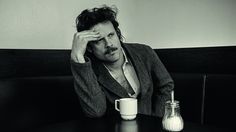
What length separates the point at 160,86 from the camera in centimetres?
146

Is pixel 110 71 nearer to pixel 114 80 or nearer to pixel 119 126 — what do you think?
pixel 114 80

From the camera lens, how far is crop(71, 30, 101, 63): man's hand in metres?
1.28

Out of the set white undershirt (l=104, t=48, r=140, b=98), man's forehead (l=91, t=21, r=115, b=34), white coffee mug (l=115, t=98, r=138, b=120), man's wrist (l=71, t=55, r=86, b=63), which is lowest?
white coffee mug (l=115, t=98, r=138, b=120)

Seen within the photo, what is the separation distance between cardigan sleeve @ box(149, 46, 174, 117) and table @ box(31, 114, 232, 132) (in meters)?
0.35

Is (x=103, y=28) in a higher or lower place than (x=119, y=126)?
higher

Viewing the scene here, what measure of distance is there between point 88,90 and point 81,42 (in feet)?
0.76

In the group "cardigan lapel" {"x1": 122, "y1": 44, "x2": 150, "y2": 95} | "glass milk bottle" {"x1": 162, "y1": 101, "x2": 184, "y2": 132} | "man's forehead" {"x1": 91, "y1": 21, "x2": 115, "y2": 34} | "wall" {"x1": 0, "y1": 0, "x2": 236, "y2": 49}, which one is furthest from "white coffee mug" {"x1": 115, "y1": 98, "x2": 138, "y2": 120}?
"wall" {"x1": 0, "y1": 0, "x2": 236, "y2": 49}

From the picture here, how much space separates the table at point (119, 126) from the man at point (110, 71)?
0.18 m

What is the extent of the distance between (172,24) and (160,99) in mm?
671

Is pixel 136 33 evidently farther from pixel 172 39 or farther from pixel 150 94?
pixel 150 94

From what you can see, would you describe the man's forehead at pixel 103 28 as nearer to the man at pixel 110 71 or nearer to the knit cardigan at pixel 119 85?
the man at pixel 110 71

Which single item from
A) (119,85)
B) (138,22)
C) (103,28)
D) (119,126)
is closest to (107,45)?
(103,28)

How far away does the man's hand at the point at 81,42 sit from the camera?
1.28 meters

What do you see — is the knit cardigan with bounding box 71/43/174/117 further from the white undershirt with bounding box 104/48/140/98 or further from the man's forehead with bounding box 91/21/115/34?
the man's forehead with bounding box 91/21/115/34
